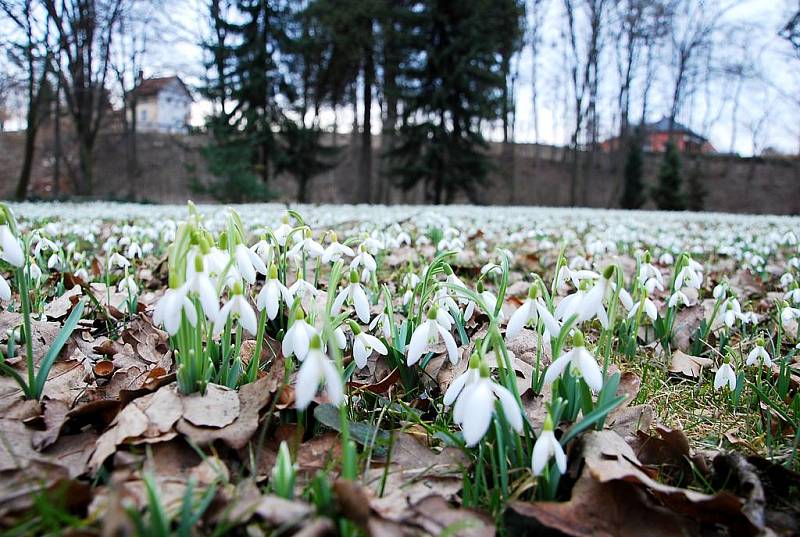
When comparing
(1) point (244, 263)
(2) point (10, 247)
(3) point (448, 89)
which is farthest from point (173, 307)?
(3) point (448, 89)

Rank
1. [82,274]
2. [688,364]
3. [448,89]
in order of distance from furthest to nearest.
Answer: [448,89] → [82,274] → [688,364]

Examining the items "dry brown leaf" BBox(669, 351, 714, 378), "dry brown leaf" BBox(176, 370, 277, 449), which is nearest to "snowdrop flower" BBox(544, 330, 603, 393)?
"dry brown leaf" BBox(176, 370, 277, 449)

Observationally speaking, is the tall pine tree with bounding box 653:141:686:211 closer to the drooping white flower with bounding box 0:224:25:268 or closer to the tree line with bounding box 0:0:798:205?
the tree line with bounding box 0:0:798:205

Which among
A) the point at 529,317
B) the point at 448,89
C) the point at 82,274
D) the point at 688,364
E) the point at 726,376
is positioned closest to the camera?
the point at 529,317

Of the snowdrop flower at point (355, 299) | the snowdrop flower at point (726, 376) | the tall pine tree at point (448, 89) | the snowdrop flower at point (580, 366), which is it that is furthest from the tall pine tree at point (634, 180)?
the snowdrop flower at point (580, 366)

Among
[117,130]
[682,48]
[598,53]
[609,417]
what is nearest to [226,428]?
[609,417]

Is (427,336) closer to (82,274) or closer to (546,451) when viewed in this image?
(546,451)

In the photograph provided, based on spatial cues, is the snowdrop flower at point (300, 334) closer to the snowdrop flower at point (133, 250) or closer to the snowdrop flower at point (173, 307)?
the snowdrop flower at point (173, 307)
